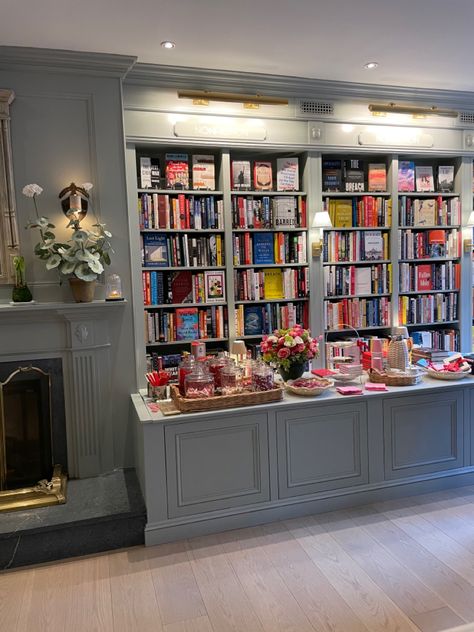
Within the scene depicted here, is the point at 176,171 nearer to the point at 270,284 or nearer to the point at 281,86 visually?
the point at 281,86

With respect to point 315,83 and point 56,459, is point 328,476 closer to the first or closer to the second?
point 56,459

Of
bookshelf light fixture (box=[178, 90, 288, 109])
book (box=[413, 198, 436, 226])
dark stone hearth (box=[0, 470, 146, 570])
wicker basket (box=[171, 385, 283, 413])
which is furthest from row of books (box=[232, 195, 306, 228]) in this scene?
dark stone hearth (box=[0, 470, 146, 570])

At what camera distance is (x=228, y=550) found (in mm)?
2707

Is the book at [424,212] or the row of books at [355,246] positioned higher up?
the book at [424,212]

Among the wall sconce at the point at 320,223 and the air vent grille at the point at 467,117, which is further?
the air vent grille at the point at 467,117

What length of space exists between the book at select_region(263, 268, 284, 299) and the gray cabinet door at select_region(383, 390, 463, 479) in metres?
1.35

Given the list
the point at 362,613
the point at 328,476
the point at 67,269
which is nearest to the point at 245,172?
the point at 67,269

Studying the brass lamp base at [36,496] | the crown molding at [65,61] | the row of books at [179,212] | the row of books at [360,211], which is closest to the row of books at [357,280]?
the row of books at [360,211]

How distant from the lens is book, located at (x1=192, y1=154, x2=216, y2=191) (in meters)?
3.88

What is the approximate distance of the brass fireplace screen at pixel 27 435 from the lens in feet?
10.2

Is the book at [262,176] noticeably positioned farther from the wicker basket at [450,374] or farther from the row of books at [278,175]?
the wicker basket at [450,374]

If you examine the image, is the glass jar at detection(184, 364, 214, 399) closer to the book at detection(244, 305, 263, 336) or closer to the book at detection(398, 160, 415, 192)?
the book at detection(244, 305, 263, 336)

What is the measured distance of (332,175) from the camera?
4.27 m

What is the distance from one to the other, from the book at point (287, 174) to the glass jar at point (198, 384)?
181 cm
